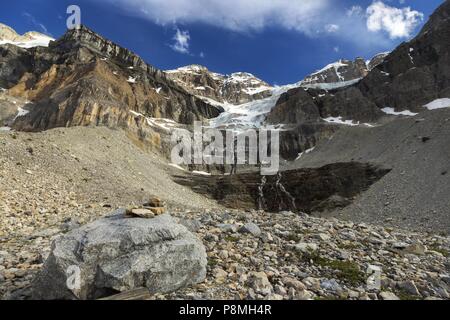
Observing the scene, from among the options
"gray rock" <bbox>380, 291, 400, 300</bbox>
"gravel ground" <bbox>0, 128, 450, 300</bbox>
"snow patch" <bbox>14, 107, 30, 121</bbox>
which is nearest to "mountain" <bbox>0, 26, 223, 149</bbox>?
"snow patch" <bbox>14, 107, 30, 121</bbox>

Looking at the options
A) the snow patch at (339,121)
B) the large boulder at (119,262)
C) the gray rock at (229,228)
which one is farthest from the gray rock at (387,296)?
the snow patch at (339,121)

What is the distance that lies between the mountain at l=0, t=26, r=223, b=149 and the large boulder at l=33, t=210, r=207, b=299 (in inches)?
3834

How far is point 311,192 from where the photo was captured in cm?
6869

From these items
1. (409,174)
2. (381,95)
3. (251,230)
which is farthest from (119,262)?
(381,95)

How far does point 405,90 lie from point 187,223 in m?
152

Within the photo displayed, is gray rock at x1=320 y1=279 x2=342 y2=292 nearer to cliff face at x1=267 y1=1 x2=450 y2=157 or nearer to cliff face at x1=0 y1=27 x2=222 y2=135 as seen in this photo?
cliff face at x1=0 y1=27 x2=222 y2=135

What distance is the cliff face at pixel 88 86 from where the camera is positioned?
105 meters

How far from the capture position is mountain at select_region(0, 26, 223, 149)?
4122 inches

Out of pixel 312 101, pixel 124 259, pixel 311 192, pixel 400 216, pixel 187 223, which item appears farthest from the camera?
pixel 312 101

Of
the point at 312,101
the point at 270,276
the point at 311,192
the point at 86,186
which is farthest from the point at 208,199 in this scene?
the point at 312,101

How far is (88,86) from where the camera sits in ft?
365

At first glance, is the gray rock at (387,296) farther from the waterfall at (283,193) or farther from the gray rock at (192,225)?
the waterfall at (283,193)

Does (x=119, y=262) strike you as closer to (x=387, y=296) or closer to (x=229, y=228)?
(x=229, y=228)

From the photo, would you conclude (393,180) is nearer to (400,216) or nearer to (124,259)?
(400,216)
